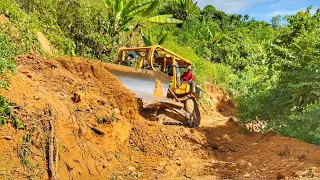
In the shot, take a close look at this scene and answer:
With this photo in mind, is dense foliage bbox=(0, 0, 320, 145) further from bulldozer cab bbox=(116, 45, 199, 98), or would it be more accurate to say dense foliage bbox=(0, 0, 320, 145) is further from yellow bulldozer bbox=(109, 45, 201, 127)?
bulldozer cab bbox=(116, 45, 199, 98)

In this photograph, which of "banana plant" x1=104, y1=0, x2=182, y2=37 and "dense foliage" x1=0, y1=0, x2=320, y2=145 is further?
"banana plant" x1=104, y1=0, x2=182, y2=37

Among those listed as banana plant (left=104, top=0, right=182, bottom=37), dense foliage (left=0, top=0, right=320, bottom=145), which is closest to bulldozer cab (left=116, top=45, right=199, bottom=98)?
dense foliage (left=0, top=0, right=320, bottom=145)

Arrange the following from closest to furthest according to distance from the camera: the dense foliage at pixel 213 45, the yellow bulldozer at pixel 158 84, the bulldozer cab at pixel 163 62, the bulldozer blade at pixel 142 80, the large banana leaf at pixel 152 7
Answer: the dense foliage at pixel 213 45 → the bulldozer blade at pixel 142 80 → the yellow bulldozer at pixel 158 84 → the bulldozer cab at pixel 163 62 → the large banana leaf at pixel 152 7

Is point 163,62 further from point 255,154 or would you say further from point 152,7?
point 152,7

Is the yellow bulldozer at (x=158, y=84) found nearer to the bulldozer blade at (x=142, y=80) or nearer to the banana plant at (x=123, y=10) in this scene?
the bulldozer blade at (x=142, y=80)

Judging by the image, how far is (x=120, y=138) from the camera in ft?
28.6

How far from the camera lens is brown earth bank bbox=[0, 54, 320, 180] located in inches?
257

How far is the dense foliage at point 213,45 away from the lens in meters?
9.86

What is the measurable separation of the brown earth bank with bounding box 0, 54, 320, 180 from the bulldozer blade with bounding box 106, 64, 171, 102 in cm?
48

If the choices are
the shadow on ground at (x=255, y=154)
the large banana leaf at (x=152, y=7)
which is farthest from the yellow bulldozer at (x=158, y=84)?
the large banana leaf at (x=152, y=7)

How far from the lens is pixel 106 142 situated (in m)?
8.21

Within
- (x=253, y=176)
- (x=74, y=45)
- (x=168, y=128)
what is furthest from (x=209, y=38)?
(x=253, y=176)

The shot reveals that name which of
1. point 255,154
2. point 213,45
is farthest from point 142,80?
point 213,45

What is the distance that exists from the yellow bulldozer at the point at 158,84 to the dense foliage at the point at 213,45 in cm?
162
